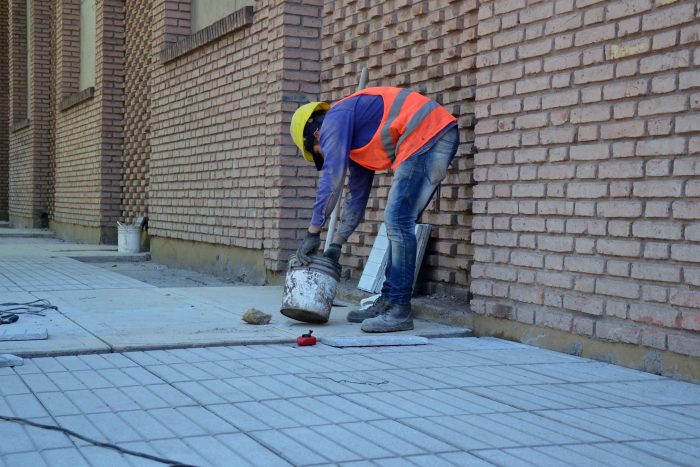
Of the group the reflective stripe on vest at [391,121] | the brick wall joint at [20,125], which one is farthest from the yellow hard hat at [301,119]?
the brick wall joint at [20,125]

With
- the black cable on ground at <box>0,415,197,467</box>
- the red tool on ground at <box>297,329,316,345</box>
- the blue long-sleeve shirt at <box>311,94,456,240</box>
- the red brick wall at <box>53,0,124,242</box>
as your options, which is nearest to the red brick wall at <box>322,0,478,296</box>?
the blue long-sleeve shirt at <box>311,94,456,240</box>

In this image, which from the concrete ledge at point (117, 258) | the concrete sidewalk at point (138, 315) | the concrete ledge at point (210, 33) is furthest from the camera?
the concrete ledge at point (117, 258)

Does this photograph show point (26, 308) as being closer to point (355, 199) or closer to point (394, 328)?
point (355, 199)

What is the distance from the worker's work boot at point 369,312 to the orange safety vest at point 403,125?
34.9 inches

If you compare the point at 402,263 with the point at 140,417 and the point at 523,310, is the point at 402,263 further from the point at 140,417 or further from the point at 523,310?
the point at 140,417

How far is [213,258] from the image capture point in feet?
33.2

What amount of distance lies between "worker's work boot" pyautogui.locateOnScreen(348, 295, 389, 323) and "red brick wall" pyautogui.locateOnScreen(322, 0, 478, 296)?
0.59m

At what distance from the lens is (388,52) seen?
730 centimetres

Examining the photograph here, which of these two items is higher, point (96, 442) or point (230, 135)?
point (230, 135)

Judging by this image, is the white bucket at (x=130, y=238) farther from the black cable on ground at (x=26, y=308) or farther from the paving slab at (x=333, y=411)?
the paving slab at (x=333, y=411)

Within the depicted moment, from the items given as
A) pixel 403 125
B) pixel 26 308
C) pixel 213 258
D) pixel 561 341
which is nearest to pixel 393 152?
pixel 403 125

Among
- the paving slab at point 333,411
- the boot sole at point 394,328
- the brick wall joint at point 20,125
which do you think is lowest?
the paving slab at point 333,411

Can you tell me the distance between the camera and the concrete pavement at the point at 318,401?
10.6 ft

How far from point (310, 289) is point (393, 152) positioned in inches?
39.2
